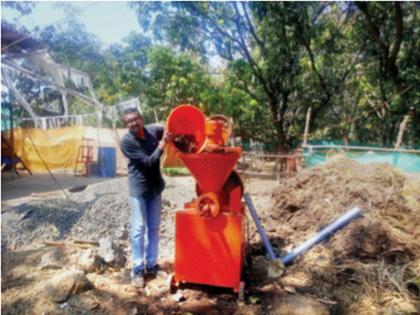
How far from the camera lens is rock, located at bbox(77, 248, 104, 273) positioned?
334cm

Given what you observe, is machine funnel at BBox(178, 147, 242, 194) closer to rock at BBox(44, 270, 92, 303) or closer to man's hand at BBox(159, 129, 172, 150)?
man's hand at BBox(159, 129, 172, 150)

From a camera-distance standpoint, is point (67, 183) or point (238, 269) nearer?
point (238, 269)

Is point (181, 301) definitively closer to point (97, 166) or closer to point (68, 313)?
point (68, 313)

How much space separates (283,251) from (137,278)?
184 centimetres

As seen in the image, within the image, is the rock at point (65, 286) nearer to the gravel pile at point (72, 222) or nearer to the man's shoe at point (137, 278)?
the man's shoe at point (137, 278)

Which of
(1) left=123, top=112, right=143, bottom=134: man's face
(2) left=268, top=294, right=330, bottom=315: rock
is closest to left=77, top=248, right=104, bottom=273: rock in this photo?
(1) left=123, top=112, right=143, bottom=134: man's face

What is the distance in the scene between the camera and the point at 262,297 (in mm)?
3068

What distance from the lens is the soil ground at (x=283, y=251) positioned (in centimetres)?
289

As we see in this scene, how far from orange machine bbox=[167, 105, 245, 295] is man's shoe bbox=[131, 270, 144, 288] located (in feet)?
1.20

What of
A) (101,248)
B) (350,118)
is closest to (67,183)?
(101,248)

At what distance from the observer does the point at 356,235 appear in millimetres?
3738

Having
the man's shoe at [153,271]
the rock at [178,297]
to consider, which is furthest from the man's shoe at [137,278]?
the rock at [178,297]

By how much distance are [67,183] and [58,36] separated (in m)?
14.5

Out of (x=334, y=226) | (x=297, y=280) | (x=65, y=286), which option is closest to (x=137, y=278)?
(x=65, y=286)
